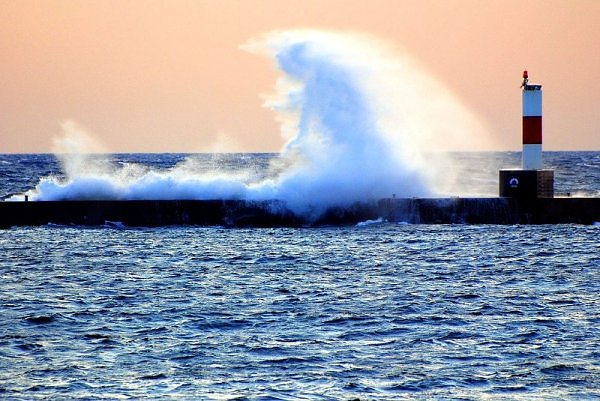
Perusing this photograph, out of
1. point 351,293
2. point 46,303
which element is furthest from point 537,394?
point 46,303

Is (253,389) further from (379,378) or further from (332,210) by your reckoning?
(332,210)

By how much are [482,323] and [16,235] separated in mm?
11232

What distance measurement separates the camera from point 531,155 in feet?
65.1

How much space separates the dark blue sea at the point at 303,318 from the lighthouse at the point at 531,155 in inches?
49.6

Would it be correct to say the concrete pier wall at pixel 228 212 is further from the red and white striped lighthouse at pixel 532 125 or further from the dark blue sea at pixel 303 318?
the dark blue sea at pixel 303 318

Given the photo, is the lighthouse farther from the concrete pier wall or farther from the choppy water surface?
the choppy water surface

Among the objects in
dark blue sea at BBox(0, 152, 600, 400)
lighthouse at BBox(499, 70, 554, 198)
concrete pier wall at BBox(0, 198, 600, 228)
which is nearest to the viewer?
dark blue sea at BBox(0, 152, 600, 400)

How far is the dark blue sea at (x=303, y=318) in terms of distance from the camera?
8.91m

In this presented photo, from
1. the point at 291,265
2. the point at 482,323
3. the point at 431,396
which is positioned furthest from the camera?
the point at 291,265

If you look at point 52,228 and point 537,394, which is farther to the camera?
point 52,228

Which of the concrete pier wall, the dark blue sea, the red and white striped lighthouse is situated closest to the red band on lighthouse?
the red and white striped lighthouse

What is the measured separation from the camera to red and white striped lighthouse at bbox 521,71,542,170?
1980cm

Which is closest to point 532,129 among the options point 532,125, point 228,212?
point 532,125

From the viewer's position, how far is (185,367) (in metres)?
9.41
